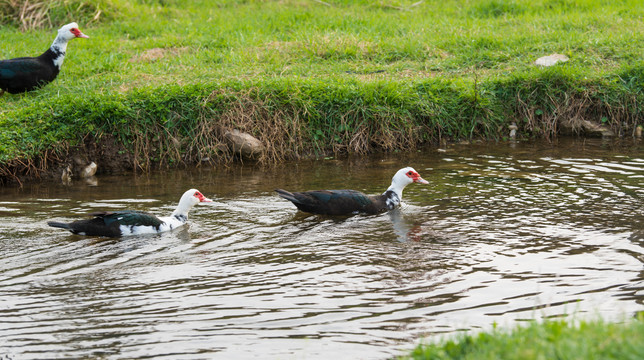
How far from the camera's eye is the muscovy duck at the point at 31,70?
35.5 feet

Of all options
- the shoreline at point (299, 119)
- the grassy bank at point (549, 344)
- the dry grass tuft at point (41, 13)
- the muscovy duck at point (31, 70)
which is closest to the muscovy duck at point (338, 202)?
the shoreline at point (299, 119)

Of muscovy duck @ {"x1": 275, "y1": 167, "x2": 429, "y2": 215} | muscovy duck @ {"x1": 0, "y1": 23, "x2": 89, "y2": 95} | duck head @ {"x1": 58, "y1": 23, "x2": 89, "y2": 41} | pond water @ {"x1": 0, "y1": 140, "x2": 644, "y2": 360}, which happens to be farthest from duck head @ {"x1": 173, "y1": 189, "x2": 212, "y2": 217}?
duck head @ {"x1": 58, "y1": 23, "x2": 89, "y2": 41}

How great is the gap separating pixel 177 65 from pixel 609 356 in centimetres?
956

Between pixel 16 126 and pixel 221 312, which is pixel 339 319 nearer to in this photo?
pixel 221 312

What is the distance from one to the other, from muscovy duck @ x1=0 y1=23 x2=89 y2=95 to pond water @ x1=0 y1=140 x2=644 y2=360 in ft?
6.94

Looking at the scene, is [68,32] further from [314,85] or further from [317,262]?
[317,262]

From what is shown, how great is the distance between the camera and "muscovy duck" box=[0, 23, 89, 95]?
35.5 ft

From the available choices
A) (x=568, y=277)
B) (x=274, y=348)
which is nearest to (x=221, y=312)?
(x=274, y=348)

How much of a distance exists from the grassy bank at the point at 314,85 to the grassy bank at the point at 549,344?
21.4 ft

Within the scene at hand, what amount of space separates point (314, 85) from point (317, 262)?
458cm

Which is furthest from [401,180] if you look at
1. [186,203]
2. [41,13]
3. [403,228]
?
[41,13]

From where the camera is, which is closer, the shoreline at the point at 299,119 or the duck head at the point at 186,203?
the duck head at the point at 186,203

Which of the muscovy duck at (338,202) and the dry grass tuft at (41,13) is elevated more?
the dry grass tuft at (41,13)

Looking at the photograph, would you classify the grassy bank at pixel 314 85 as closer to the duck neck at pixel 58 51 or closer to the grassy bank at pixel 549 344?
the duck neck at pixel 58 51
